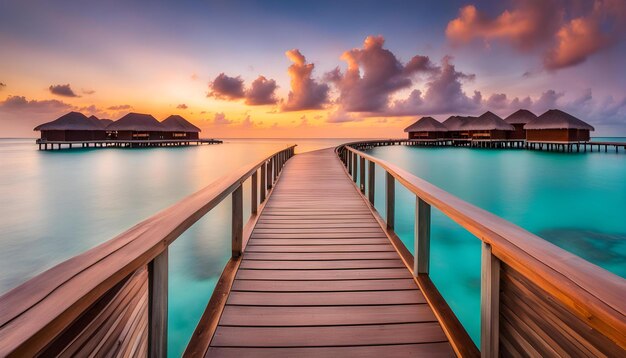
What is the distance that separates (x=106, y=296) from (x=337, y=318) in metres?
1.51

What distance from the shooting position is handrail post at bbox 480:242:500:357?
136cm

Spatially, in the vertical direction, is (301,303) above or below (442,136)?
below

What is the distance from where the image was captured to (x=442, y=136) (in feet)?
168

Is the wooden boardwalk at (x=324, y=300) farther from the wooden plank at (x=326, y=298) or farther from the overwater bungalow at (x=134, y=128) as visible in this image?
the overwater bungalow at (x=134, y=128)

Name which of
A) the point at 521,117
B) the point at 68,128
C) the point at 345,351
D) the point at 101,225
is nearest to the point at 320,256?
the point at 345,351

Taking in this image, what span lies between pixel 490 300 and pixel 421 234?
1.12 meters

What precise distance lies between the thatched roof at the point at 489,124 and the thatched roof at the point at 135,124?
45763mm

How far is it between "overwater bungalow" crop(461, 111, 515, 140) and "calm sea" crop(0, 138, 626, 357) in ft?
72.9

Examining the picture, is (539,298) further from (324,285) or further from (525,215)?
(525,215)

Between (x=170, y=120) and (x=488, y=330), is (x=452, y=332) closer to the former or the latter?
(x=488, y=330)

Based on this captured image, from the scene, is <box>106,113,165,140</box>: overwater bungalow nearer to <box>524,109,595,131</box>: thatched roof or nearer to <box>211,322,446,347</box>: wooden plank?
<box>211,322,446,347</box>: wooden plank

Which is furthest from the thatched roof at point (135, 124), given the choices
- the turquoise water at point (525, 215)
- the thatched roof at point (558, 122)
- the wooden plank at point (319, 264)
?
the thatched roof at point (558, 122)

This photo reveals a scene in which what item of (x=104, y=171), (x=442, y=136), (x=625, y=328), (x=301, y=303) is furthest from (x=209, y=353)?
(x=442, y=136)

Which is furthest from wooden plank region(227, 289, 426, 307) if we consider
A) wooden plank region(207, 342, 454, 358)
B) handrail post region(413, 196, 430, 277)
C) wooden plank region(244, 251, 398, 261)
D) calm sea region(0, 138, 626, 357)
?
calm sea region(0, 138, 626, 357)
